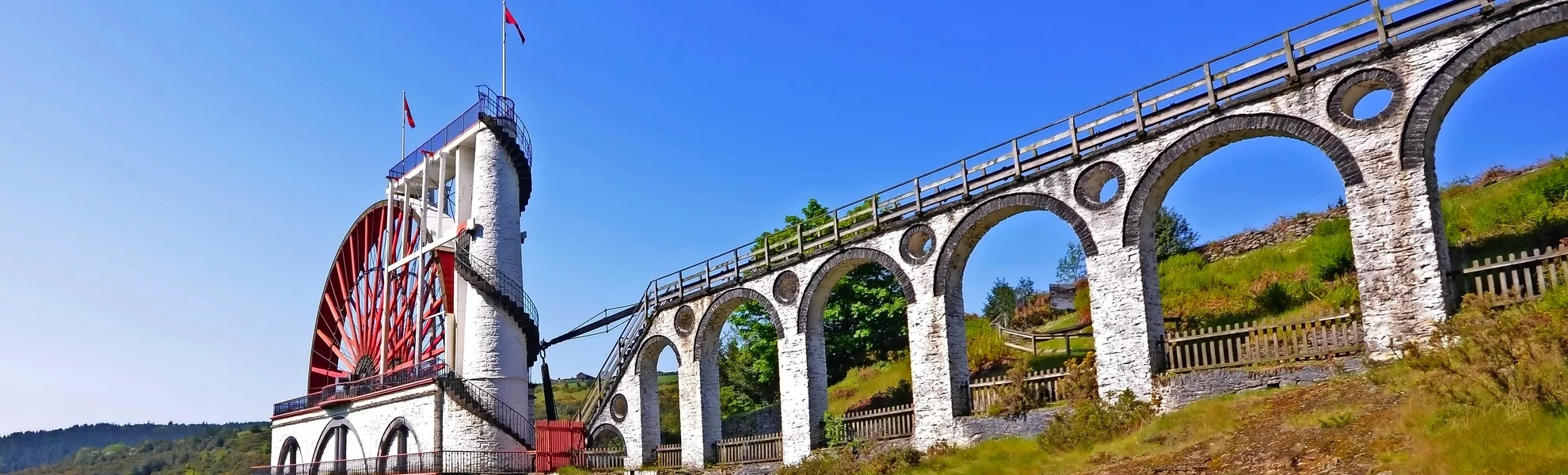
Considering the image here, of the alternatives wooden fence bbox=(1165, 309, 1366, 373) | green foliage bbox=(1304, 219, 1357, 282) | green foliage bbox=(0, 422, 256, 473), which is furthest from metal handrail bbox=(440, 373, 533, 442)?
green foliage bbox=(0, 422, 256, 473)

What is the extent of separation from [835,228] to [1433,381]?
46.5 feet

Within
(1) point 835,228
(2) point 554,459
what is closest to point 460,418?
(2) point 554,459

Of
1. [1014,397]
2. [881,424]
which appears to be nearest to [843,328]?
[881,424]

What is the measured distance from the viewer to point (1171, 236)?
116 feet

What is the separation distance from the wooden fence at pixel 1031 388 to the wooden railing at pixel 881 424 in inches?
69.3

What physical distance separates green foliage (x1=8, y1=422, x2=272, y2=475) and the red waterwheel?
4371 cm

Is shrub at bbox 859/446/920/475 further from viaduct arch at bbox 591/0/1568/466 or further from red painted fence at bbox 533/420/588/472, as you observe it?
red painted fence at bbox 533/420/588/472

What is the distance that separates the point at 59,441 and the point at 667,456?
6559 inches

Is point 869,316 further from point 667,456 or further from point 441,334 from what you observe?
point 441,334

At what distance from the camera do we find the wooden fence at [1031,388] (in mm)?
20375

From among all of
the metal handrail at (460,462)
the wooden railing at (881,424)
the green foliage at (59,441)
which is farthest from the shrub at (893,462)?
the green foliage at (59,441)

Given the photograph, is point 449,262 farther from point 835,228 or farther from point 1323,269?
point 1323,269

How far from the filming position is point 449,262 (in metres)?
34.8

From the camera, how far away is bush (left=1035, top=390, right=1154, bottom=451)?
1769 centimetres
